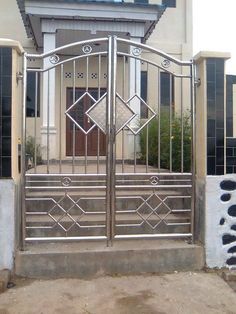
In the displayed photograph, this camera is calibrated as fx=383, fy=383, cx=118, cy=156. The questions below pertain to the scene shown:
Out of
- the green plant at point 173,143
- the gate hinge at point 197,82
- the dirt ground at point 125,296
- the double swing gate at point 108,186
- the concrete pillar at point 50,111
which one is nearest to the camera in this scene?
the dirt ground at point 125,296

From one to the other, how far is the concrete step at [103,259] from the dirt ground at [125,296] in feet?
0.38

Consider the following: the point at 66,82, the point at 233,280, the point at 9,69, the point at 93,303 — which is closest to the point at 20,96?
the point at 9,69

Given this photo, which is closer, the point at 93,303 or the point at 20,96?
the point at 93,303

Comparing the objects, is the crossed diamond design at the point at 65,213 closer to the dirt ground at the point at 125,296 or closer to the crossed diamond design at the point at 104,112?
the dirt ground at the point at 125,296

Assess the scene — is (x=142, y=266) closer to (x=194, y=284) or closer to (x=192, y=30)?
(x=194, y=284)

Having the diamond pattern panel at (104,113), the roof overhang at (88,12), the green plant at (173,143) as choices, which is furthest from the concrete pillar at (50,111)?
the diamond pattern panel at (104,113)

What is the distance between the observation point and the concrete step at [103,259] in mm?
4168

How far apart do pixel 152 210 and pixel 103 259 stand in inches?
33.5

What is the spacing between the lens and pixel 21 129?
4328 millimetres

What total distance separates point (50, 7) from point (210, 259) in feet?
26.8

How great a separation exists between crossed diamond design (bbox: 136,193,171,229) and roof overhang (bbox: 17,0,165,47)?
22.6ft

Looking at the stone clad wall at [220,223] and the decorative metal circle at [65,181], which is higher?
the decorative metal circle at [65,181]

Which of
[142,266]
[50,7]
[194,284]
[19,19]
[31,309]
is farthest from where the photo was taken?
[19,19]

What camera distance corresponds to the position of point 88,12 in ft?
33.8
